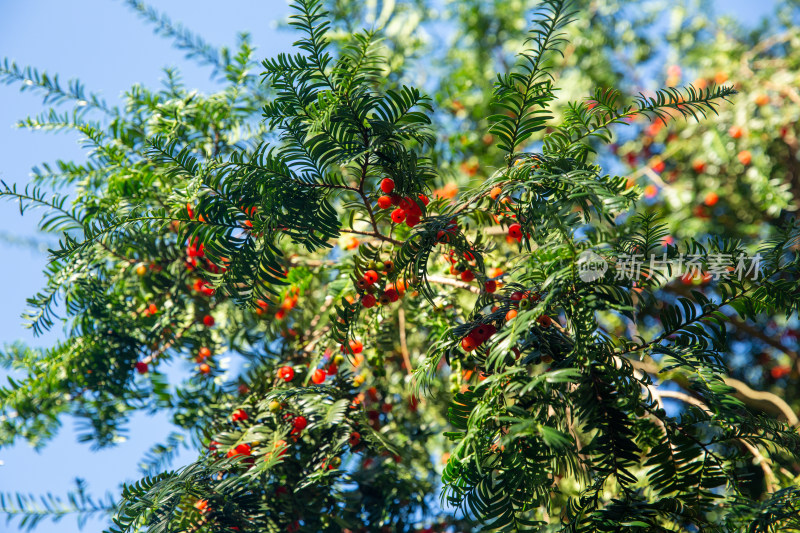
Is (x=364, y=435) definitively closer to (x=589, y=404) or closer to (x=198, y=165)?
(x=589, y=404)

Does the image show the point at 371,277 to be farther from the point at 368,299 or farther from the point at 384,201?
the point at 384,201

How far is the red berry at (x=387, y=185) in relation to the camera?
4.91ft

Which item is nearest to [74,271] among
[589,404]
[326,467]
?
[326,467]

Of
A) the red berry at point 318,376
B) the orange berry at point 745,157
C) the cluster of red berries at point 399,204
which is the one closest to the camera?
the cluster of red berries at point 399,204

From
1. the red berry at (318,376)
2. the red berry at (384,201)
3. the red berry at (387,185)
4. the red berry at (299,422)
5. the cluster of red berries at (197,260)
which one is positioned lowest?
the red berry at (299,422)

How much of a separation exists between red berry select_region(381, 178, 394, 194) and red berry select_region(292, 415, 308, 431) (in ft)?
2.56

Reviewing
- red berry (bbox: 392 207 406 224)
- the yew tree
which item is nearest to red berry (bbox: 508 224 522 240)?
the yew tree

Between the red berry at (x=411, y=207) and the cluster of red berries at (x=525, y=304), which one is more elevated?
the red berry at (x=411, y=207)

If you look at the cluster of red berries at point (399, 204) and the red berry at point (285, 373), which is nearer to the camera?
the cluster of red berries at point (399, 204)

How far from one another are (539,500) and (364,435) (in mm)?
636

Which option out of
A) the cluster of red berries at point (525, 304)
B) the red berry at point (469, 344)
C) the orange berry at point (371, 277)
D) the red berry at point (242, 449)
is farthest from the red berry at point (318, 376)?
the cluster of red berries at point (525, 304)

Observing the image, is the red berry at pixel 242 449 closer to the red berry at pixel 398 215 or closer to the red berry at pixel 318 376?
the red berry at pixel 318 376

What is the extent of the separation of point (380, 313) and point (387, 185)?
0.52m

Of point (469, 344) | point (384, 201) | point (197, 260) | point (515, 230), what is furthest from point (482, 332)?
point (197, 260)
